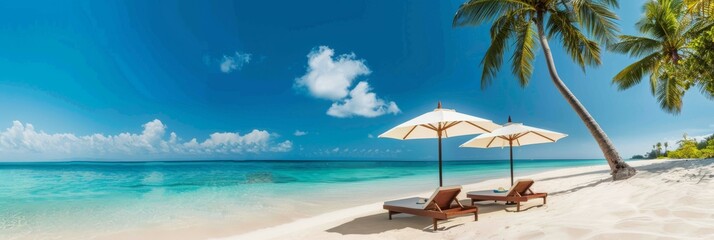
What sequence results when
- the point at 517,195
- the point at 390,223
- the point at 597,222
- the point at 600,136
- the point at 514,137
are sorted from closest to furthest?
the point at 597,222
the point at 390,223
the point at 517,195
the point at 600,136
the point at 514,137

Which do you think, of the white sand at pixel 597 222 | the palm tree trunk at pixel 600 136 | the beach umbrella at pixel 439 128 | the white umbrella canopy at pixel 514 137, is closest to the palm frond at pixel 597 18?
the palm tree trunk at pixel 600 136

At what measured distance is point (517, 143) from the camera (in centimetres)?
876

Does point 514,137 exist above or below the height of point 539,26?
below

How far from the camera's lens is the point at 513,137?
840 centimetres

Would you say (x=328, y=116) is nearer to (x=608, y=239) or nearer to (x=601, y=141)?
(x=601, y=141)

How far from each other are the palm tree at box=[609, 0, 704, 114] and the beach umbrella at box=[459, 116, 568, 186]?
A: 676 cm

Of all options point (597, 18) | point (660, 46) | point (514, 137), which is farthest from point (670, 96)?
point (514, 137)

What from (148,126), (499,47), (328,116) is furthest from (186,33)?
(499,47)

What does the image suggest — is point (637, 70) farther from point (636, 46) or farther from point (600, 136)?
point (600, 136)

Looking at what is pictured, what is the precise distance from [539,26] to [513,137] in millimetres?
3170

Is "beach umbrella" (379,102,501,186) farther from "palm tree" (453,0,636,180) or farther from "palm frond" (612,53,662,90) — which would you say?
"palm frond" (612,53,662,90)

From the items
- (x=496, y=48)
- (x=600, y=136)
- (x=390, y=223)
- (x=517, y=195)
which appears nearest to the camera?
(x=390, y=223)

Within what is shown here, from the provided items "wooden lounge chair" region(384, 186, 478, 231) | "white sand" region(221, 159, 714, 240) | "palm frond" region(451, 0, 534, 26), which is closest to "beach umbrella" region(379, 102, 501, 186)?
"wooden lounge chair" region(384, 186, 478, 231)

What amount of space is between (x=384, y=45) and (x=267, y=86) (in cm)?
1583
